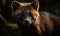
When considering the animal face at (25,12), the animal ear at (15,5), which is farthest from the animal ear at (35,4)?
the animal ear at (15,5)

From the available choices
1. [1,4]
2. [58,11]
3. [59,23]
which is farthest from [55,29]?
Result: [58,11]

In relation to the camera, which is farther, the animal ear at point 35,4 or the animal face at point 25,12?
the animal ear at point 35,4

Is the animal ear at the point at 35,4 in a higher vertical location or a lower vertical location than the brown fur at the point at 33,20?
higher

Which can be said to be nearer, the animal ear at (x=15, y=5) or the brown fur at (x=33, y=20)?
the brown fur at (x=33, y=20)

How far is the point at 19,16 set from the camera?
6621 millimetres

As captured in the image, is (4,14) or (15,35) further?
(4,14)

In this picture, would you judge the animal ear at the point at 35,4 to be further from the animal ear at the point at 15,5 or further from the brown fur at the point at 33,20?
the animal ear at the point at 15,5

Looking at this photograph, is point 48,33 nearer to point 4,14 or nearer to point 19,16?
point 19,16

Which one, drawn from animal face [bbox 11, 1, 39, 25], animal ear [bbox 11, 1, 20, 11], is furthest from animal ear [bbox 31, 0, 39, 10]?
animal ear [bbox 11, 1, 20, 11]

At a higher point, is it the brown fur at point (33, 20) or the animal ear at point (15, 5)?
the animal ear at point (15, 5)

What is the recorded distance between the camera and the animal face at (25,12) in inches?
258

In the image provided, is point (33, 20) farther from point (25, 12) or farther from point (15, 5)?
point (15, 5)

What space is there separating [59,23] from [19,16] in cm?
117

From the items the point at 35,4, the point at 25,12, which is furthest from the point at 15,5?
the point at 35,4
